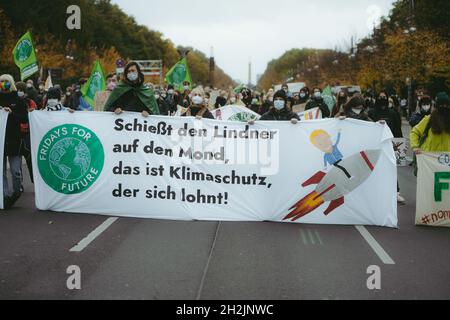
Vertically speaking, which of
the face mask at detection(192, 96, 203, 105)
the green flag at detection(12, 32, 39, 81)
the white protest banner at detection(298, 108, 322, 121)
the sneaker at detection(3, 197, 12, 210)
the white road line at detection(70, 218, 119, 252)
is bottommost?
the white road line at detection(70, 218, 119, 252)

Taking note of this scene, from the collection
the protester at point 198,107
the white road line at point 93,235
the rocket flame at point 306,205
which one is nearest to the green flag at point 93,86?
the protester at point 198,107

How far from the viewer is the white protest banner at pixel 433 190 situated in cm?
892

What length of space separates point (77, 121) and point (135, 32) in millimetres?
106490

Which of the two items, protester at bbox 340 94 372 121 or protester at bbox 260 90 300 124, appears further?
protester at bbox 340 94 372 121

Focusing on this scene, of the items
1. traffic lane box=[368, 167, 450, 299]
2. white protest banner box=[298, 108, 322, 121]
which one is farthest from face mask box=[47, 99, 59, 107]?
traffic lane box=[368, 167, 450, 299]

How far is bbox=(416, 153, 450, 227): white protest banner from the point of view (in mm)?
8922

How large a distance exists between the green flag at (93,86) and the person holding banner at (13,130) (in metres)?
9.79

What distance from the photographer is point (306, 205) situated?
8.81 m

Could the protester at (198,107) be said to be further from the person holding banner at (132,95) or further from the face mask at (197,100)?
the person holding banner at (132,95)

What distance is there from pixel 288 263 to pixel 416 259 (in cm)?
145

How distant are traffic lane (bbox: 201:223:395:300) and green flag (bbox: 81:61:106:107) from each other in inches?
476

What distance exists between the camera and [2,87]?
1002cm

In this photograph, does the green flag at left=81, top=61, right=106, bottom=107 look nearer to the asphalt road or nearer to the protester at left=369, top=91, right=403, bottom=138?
the protester at left=369, top=91, right=403, bottom=138

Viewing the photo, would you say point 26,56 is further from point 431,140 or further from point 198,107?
point 431,140
